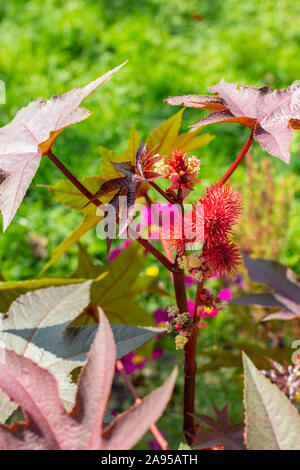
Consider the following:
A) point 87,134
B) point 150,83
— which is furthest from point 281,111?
point 150,83

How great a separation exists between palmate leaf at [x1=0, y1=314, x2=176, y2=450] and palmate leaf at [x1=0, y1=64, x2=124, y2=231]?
193 millimetres

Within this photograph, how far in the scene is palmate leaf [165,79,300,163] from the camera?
0.62m

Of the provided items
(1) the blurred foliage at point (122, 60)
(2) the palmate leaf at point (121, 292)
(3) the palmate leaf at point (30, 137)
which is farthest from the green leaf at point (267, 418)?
(1) the blurred foliage at point (122, 60)

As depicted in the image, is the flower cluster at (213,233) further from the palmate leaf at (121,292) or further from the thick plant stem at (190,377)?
the palmate leaf at (121,292)

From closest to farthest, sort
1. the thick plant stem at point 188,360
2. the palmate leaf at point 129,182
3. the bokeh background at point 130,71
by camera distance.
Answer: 1. the palmate leaf at point 129,182
2. the thick plant stem at point 188,360
3. the bokeh background at point 130,71

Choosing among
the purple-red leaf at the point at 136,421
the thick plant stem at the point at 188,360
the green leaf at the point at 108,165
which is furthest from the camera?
the green leaf at the point at 108,165

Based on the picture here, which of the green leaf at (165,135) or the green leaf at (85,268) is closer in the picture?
the green leaf at (165,135)

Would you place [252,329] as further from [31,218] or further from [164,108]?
[164,108]

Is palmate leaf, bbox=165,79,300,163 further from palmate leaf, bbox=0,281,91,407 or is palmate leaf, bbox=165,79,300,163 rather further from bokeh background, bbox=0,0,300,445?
bokeh background, bbox=0,0,300,445

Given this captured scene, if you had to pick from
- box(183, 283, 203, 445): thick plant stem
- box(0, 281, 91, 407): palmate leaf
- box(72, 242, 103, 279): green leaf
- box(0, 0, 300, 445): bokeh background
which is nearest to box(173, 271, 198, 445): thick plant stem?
box(183, 283, 203, 445): thick plant stem

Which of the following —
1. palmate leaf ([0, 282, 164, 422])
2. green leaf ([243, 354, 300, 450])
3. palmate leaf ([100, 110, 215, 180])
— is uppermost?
palmate leaf ([100, 110, 215, 180])

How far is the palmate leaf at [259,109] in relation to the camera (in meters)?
0.62

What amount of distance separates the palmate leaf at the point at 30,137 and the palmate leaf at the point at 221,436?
372mm

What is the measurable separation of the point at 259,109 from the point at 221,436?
457 mm
